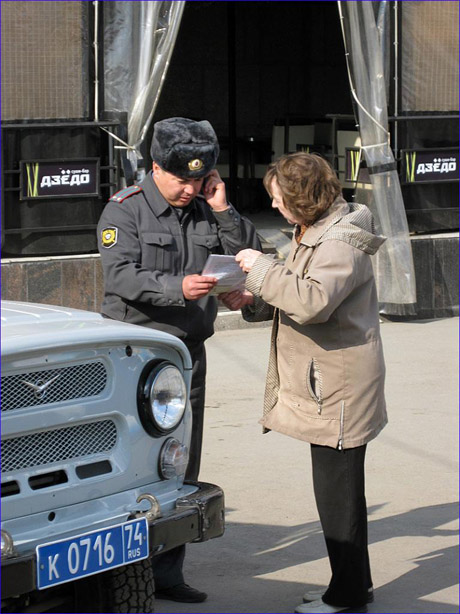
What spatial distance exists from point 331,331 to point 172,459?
2.71 feet

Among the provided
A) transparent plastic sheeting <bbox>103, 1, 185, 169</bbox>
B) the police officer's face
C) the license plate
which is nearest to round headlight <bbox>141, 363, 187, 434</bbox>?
the license plate

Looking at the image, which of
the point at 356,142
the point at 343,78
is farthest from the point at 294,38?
the point at 356,142

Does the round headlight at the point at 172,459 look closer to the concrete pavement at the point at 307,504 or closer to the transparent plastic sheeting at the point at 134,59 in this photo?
the concrete pavement at the point at 307,504

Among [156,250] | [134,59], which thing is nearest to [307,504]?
[156,250]

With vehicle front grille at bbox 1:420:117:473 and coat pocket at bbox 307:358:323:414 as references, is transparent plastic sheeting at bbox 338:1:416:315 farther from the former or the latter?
vehicle front grille at bbox 1:420:117:473

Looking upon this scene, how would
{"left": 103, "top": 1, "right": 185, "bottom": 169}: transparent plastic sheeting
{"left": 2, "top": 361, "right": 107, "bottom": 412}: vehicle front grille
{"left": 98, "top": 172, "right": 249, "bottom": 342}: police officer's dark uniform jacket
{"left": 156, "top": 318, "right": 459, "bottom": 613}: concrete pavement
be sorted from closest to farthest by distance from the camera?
{"left": 2, "top": 361, "right": 107, "bottom": 412}: vehicle front grille < {"left": 98, "top": 172, "right": 249, "bottom": 342}: police officer's dark uniform jacket < {"left": 156, "top": 318, "right": 459, "bottom": 613}: concrete pavement < {"left": 103, "top": 1, "right": 185, "bottom": 169}: transparent plastic sheeting

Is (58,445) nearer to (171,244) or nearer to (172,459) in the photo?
(172,459)

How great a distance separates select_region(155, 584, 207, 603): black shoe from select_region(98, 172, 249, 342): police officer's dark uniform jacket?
1.00 m

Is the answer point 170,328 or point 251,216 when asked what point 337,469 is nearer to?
point 170,328

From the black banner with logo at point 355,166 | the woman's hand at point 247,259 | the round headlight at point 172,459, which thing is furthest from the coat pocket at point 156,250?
the black banner with logo at point 355,166

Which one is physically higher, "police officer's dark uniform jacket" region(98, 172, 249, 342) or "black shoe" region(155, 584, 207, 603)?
"police officer's dark uniform jacket" region(98, 172, 249, 342)

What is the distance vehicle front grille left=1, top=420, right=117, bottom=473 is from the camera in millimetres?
3326

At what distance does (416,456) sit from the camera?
6.55 meters

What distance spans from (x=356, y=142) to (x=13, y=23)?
166 inches
